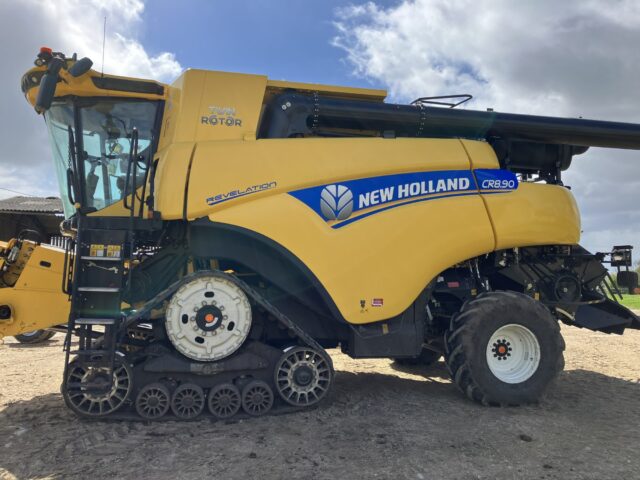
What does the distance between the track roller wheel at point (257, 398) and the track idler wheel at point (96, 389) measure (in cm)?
104

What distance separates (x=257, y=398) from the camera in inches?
180

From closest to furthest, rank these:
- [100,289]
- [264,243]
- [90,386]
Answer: [90,386] < [100,289] < [264,243]

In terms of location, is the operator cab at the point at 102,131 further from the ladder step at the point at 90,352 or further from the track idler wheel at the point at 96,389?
the track idler wheel at the point at 96,389

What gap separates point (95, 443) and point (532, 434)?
371 cm

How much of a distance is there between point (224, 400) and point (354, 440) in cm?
126

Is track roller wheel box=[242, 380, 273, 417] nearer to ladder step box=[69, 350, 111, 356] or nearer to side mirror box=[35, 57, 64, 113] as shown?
ladder step box=[69, 350, 111, 356]

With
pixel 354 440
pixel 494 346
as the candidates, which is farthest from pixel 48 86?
pixel 494 346

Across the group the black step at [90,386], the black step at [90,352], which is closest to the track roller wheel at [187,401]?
the black step at [90,386]

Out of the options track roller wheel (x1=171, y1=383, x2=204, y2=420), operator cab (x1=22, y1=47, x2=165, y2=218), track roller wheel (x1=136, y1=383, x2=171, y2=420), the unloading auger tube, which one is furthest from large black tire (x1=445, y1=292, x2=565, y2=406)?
operator cab (x1=22, y1=47, x2=165, y2=218)

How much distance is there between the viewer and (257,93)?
16.7 ft

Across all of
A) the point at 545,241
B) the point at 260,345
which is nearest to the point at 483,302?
the point at 545,241

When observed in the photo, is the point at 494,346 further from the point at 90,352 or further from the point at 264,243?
the point at 90,352

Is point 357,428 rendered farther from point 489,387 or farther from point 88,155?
point 88,155

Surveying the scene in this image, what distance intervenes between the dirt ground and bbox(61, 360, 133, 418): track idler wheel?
14 centimetres
